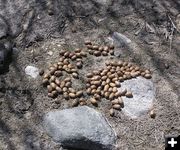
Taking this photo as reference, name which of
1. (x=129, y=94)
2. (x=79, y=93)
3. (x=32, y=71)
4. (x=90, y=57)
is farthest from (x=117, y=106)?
(x=32, y=71)

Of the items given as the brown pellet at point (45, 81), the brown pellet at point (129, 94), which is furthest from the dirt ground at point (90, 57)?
the brown pellet at point (129, 94)

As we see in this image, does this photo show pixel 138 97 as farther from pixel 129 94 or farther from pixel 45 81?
pixel 45 81

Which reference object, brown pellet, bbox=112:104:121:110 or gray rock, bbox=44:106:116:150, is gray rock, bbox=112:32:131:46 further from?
gray rock, bbox=44:106:116:150

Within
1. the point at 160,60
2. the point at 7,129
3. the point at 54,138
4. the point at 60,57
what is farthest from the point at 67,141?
the point at 160,60

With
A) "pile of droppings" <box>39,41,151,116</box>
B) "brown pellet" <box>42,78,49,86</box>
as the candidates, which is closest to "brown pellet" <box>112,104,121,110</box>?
"pile of droppings" <box>39,41,151,116</box>

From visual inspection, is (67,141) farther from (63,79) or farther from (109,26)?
(109,26)

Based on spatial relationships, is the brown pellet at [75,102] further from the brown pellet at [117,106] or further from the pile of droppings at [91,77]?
the brown pellet at [117,106]
